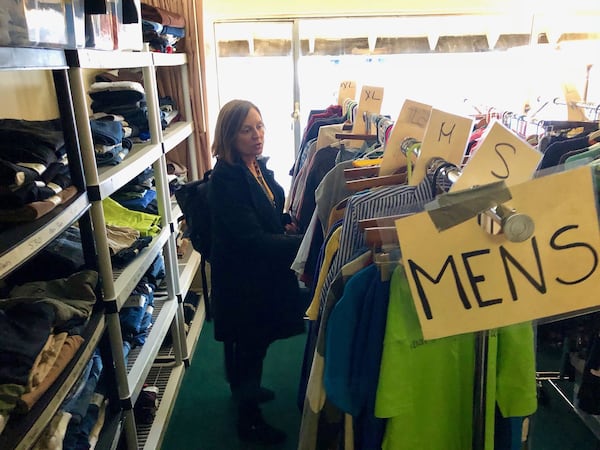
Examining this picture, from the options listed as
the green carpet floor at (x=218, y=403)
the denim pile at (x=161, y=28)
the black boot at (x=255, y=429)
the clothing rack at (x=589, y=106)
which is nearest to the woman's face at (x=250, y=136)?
the denim pile at (x=161, y=28)

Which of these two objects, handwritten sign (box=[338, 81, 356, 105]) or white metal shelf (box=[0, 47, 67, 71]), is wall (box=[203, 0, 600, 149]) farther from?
white metal shelf (box=[0, 47, 67, 71])

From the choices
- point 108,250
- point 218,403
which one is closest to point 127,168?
point 108,250

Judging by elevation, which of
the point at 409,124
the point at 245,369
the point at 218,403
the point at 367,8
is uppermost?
the point at 367,8

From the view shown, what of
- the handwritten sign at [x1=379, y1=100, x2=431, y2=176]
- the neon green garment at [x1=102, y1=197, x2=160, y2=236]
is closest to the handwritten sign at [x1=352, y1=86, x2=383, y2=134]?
the handwritten sign at [x1=379, y1=100, x2=431, y2=176]

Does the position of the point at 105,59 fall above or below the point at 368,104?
above

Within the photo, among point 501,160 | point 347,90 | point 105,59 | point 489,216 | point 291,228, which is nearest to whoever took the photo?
point 489,216

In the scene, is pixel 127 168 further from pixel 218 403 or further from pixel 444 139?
pixel 218 403

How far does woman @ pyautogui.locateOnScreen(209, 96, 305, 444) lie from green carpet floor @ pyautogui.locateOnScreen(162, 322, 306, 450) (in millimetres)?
348

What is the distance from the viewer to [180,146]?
10.7ft

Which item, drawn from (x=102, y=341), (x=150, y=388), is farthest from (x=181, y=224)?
(x=102, y=341)

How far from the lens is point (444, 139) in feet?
3.99

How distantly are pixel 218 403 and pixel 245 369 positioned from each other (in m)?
0.49

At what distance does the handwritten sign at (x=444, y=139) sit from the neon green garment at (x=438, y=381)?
1.28 feet

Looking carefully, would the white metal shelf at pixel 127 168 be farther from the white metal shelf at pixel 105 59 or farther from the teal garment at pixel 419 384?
the teal garment at pixel 419 384
